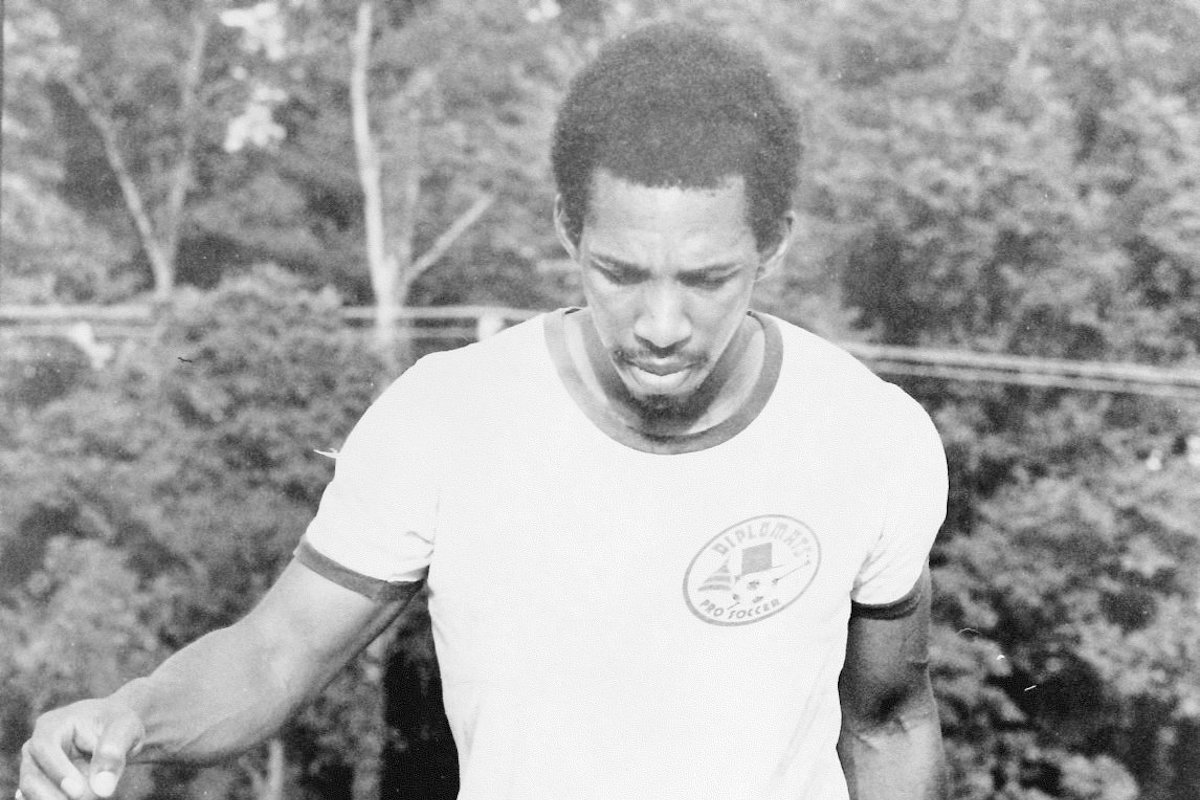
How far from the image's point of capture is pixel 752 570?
5.41ft

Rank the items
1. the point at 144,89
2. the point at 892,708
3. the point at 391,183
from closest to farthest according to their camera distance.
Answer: the point at 892,708, the point at 391,183, the point at 144,89

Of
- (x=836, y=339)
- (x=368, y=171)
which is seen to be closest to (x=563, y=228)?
(x=836, y=339)

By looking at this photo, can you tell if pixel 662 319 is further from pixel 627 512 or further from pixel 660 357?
pixel 627 512

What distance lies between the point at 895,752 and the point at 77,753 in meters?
1.14

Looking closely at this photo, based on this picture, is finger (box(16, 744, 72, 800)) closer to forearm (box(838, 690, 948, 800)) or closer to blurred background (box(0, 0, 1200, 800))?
forearm (box(838, 690, 948, 800))

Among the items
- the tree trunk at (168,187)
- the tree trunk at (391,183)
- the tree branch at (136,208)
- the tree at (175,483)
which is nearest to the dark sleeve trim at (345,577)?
the tree at (175,483)

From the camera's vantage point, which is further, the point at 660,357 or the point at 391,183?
the point at 391,183

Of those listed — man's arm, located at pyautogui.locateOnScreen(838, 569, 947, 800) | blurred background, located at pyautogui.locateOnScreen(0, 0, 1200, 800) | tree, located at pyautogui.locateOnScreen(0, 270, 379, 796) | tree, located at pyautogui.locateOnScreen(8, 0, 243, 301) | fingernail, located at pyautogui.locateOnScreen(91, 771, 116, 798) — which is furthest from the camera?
tree, located at pyautogui.locateOnScreen(8, 0, 243, 301)

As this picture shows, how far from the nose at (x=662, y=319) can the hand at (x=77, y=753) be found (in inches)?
28.3

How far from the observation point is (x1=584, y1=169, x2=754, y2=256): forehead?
61.3 inches

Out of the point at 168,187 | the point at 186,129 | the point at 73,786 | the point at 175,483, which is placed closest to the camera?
the point at 73,786

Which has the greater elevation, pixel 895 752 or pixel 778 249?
pixel 778 249

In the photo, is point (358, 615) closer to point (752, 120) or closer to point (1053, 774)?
point (752, 120)

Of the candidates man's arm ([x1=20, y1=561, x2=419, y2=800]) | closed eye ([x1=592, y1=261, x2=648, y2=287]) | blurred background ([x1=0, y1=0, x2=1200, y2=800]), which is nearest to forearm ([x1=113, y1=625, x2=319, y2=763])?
man's arm ([x1=20, y1=561, x2=419, y2=800])
